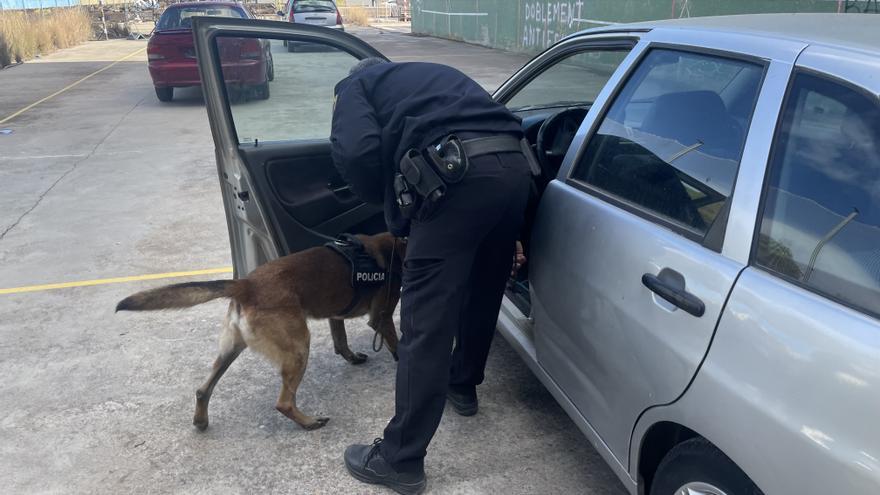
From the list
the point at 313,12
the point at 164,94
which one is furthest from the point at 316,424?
the point at 313,12

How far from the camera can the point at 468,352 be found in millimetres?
3023

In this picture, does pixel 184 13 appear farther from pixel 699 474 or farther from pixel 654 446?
pixel 699 474

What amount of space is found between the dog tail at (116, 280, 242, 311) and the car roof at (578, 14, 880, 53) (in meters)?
1.91

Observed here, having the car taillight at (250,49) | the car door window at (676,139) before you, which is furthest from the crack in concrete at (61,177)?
the car door window at (676,139)

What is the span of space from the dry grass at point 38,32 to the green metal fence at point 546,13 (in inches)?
545

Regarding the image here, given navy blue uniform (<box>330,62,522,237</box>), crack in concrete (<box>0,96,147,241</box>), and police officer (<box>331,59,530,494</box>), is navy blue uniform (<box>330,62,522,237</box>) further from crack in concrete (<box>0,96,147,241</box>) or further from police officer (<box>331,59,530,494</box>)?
crack in concrete (<box>0,96,147,241</box>)

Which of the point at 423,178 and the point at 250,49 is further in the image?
the point at 250,49

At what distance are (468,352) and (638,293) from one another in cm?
118

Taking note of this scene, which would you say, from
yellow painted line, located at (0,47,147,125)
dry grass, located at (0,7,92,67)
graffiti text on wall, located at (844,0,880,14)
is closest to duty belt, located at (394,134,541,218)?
graffiti text on wall, located at (844,0,880,14)

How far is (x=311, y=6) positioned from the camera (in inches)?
871

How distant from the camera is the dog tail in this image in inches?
104

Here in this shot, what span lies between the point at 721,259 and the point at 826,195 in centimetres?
28

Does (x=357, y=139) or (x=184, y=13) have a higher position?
(x=184, y=13)

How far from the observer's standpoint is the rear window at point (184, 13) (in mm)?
12445
